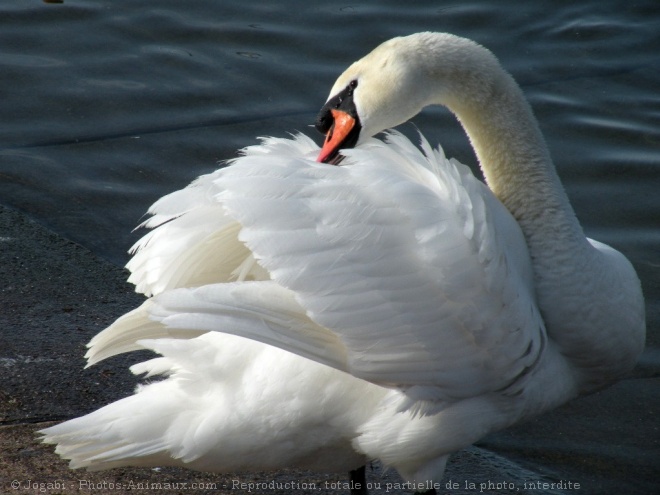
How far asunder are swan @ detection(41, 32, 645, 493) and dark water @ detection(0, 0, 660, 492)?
1.71 m

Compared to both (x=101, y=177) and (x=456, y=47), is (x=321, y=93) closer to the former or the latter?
(x=101, y=177)

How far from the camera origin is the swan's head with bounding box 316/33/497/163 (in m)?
3.24

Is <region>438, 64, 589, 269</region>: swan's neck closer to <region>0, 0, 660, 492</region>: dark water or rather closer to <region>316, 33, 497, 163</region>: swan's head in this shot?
<region>316, 33, 497, 163</region>: swan's head

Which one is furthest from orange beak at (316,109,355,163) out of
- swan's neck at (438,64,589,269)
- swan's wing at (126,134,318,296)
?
swan's neck at (438,64,589,269)

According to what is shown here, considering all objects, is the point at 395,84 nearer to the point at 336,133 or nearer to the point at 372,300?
the point at 336,133

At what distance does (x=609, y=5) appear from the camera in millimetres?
7977

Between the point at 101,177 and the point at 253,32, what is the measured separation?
6.89ft

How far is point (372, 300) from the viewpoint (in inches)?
115

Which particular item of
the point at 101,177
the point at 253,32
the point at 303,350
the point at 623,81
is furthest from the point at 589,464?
the point at 253,32

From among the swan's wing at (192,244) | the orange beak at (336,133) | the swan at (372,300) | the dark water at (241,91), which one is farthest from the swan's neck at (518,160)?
the dark water at (241,91)

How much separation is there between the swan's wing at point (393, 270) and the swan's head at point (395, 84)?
296 millimetres

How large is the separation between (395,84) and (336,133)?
24 centimetres

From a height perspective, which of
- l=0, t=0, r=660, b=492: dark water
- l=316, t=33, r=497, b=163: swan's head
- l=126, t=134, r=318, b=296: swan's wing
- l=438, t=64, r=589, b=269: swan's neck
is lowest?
l=0, t=0, r=660, b=492: dark water

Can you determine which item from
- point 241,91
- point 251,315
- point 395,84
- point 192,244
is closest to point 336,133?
point 395,84
